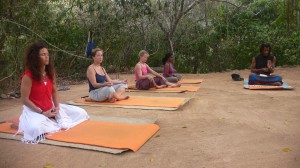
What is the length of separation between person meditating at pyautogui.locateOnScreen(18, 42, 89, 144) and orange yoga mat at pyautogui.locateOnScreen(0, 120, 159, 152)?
116 millimetres

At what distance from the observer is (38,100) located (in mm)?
3285

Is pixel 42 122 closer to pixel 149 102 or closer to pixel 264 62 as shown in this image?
pixel 149 102

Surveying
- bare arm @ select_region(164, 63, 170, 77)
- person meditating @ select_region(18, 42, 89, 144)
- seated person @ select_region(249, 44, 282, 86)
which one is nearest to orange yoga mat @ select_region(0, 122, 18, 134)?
person meditating @ select_region(18, 42, 89, 144)

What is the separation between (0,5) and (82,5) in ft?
13.5

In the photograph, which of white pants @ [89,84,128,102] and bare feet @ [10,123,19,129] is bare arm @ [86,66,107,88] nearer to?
white pants @ [89,84,128,102]

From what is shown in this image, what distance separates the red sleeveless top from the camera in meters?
3.24

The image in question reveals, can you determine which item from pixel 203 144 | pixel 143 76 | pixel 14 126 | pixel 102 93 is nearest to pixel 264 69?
pixel 143 76

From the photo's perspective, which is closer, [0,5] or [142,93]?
[0,5]

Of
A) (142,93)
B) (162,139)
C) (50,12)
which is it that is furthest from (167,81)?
(162,139)

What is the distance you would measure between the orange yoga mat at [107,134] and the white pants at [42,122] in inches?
3.1

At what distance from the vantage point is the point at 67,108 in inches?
140

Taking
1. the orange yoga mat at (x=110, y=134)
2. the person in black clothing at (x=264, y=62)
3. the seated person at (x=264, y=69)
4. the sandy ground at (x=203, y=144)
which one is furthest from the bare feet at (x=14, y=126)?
the person in black clothing at (x=264, y=62)

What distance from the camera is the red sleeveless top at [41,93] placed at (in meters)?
3.24

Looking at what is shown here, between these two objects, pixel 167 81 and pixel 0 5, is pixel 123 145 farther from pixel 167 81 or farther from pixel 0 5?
pixel 167 81
